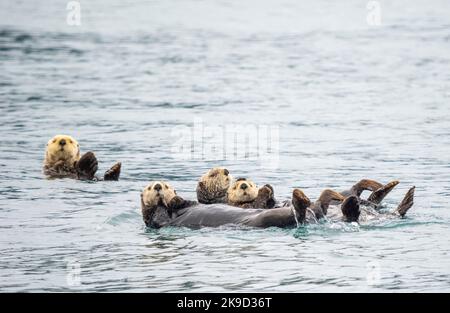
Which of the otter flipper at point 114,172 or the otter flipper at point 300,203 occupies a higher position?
the otter flipper at point 114,172

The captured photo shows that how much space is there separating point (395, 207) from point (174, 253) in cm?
265

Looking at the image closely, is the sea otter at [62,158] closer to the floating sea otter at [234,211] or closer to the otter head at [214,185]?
the otter head at [214,185]

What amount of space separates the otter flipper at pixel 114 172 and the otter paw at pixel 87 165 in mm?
176

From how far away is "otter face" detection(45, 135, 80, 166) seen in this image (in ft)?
41.8

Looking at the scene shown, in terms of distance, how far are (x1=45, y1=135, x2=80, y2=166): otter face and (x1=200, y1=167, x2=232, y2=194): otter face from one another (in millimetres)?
2360

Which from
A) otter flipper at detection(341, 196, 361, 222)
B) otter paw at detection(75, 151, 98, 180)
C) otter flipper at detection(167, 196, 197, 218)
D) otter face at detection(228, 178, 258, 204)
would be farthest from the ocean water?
otter face at detection(228, 178, 258, 204)

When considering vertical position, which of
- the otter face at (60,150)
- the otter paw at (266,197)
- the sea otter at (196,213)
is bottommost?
the sea otter at (196,213)

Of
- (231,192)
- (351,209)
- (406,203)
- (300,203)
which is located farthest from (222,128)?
(300,203)

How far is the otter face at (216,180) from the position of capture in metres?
10.9

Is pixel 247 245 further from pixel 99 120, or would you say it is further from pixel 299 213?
pixel 99 120

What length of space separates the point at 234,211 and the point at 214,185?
3.40 ft

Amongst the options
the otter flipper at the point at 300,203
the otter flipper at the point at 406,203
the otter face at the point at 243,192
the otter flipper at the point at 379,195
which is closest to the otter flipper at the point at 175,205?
the otter face at the point at 243,192

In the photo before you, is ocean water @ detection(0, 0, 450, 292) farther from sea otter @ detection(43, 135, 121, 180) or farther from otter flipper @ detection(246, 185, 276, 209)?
otter flipper @ detection(246, 185, 276, 209)
